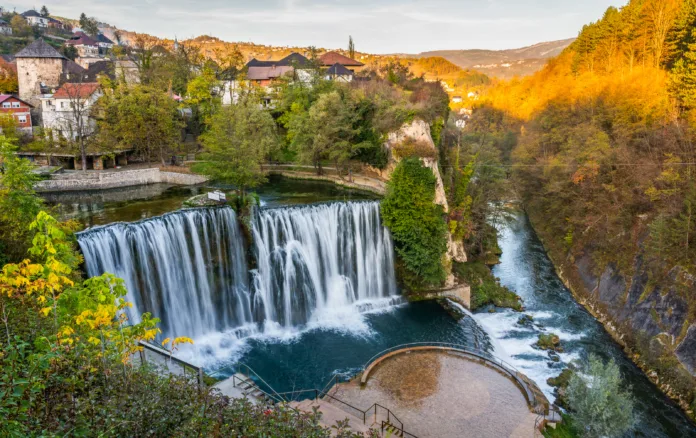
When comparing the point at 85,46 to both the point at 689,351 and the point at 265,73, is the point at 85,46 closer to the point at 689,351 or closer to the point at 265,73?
the point at 265,73

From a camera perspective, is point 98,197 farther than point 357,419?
Yes

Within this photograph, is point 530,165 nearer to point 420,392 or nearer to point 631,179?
point 631,179

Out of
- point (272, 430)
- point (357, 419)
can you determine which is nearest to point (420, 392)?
point (357, 419)

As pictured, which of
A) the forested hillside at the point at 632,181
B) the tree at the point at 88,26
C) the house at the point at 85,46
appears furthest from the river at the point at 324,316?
the tree at the point at 88,26

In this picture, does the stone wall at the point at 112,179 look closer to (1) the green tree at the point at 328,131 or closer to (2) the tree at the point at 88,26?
(1) the green tree at the point at 328,131

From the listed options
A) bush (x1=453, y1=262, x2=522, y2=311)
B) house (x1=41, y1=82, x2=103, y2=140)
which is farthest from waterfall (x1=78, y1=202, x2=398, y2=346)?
house (x1=41, y1=82, x2=103, y2=140)

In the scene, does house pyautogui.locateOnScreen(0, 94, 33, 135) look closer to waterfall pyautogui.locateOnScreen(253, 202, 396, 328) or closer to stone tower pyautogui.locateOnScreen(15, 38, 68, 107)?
stone tower pyautogui.locateOnScreen(15, 38, 68, 107)
